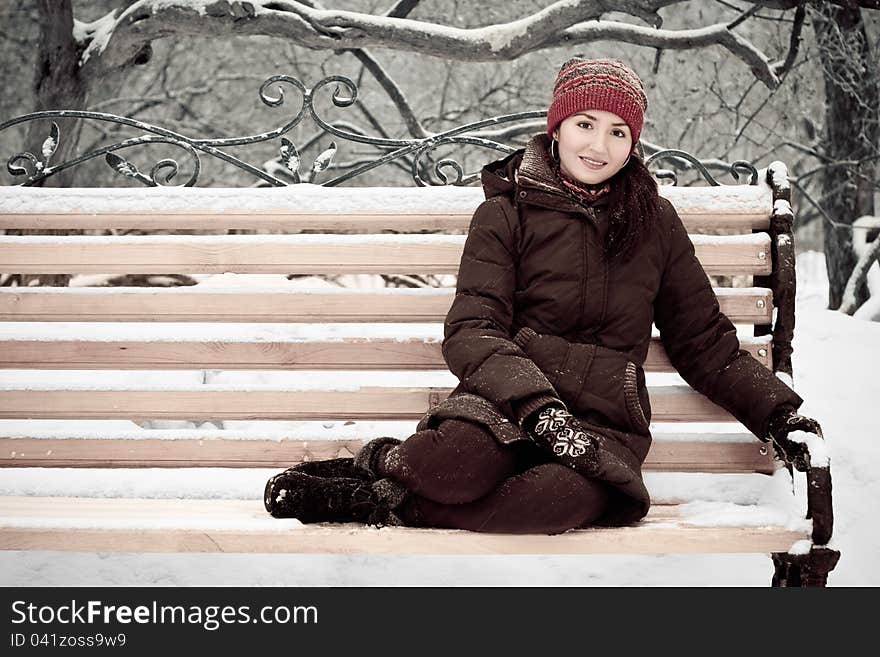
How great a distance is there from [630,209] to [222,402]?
1243mm

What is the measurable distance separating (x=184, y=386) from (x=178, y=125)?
15.7ft

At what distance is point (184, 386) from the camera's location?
110 inches

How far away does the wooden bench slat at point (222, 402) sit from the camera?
2.78 m

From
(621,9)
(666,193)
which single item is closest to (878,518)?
(666,193)

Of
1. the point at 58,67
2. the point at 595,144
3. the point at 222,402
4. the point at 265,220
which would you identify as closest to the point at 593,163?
the point at 595,144

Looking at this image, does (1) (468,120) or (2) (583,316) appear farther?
(1) (468,120)

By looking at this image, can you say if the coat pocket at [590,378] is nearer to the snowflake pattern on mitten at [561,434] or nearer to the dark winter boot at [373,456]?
the snowflake pattern on mitten at [561,434]

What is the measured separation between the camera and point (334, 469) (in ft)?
7.57

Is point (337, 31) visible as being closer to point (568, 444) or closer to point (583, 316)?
point (583, 316)

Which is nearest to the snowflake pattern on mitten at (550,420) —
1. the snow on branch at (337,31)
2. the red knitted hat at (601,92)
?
the red knitted hat at (601,92)

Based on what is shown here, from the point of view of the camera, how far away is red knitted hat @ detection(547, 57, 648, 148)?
2.43 metres

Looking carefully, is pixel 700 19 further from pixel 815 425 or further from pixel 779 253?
pixel 815 425

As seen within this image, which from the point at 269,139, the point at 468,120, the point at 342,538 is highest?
the point at 468,120

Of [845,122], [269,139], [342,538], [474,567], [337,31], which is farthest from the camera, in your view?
[845,122]
